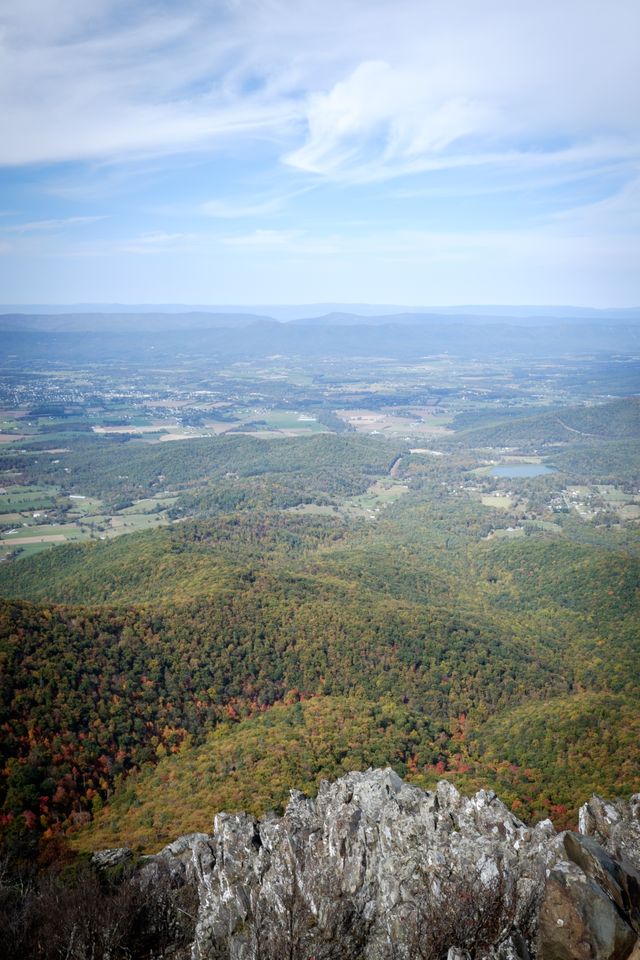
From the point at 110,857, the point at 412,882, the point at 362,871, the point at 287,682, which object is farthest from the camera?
the point at 287,682

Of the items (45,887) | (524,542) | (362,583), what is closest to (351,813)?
(45,887)

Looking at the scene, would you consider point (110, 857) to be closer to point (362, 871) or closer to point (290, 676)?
point (362, 871)

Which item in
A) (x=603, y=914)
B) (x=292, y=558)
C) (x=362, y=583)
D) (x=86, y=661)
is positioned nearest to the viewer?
(x=603, y=914)

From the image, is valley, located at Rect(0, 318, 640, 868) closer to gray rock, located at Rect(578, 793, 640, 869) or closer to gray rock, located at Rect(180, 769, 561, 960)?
gray rock, located at Rect(180, 769, 561, 960)

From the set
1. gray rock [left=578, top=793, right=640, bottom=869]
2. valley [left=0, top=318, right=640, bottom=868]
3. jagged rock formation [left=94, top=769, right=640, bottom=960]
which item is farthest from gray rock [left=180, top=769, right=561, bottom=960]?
valley [left=0, top=318, right=640, bottom=868]

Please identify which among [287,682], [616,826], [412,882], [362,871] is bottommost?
[287,682]

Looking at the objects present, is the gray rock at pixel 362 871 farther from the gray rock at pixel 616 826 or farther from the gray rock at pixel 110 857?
the gray rock at pixel 110 857

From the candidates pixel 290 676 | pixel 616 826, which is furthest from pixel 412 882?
pixel 290 676

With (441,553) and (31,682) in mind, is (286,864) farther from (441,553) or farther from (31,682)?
(441,553)

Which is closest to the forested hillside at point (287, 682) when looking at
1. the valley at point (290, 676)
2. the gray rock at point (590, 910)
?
the valley at point (290, 676)
